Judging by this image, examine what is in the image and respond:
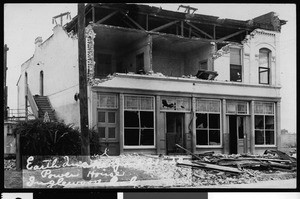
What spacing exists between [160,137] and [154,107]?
30.8 inches

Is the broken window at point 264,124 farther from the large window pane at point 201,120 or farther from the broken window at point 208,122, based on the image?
the large window pane at point 201,120

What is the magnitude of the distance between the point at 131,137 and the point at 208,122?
2.15 meters

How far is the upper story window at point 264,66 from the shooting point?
1234cm

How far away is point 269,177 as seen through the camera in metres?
11.3

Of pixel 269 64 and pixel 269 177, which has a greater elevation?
pixel 269 64

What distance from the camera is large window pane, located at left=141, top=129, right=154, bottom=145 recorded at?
11.1m

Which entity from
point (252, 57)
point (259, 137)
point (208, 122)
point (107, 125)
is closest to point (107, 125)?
point (107, 125)

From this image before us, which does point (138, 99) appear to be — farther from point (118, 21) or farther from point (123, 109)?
point (118, 21)

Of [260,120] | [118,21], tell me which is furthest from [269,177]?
[118,21]

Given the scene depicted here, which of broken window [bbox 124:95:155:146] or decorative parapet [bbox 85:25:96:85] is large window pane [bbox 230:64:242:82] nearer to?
broken window [bbox 124:95:155:146]

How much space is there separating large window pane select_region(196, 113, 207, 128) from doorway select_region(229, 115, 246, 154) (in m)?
0.73

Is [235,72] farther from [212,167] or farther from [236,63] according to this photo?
[212,167]

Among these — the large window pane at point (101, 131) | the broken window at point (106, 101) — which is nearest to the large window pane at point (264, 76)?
the broken window at point (106, 101)

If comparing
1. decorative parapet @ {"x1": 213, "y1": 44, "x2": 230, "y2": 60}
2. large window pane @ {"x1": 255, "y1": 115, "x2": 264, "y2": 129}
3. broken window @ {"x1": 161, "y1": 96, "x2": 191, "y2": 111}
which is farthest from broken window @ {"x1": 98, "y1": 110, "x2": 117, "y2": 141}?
large window pane @ {"x1": 255, "y1": 115, "x2": 264, "y2": 129}
